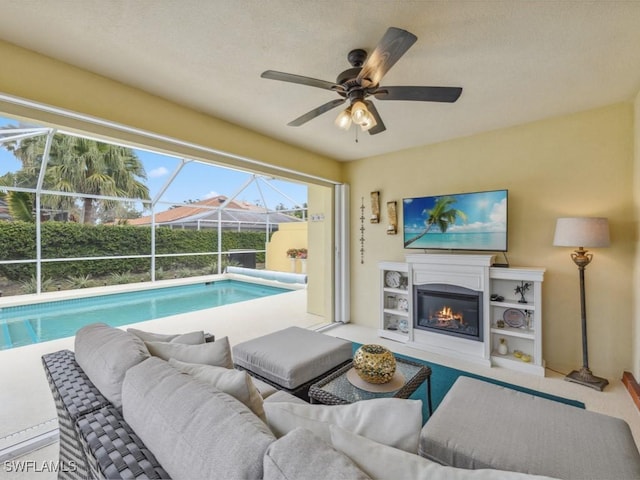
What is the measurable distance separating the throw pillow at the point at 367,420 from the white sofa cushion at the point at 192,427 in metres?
0.13

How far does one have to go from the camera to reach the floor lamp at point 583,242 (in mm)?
2486

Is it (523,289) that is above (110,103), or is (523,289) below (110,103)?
below

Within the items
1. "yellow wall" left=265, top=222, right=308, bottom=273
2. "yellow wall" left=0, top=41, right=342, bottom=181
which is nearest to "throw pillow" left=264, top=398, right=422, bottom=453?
"yellow wall" left=0, top=41, right=342, bottom=181

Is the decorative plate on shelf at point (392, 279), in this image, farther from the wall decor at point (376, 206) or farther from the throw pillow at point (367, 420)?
the throw pillow at point (367, 420)

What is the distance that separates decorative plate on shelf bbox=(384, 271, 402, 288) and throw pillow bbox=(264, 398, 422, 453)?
3.00m

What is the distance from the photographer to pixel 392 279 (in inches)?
154

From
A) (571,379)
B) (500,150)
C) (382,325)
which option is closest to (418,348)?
(382,325)

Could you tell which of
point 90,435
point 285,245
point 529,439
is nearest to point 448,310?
point 529,439

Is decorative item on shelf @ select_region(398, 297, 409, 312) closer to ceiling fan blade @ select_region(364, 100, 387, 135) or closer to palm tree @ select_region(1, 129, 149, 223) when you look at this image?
ceiling fan blade @ select_region(364, 100, 387, 135)

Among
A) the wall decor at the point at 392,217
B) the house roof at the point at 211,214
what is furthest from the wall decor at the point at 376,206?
the house roof at the point at 211,214

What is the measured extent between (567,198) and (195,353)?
3.50 meters

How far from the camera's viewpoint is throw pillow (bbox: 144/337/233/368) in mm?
1414

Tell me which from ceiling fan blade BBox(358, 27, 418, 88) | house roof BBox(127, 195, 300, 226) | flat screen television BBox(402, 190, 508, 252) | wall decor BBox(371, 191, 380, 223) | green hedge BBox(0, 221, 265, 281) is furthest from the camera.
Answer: house roof BBox(127, 195, 300, 226)

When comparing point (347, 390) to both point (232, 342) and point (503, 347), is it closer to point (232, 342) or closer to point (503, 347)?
point (503, 347)
